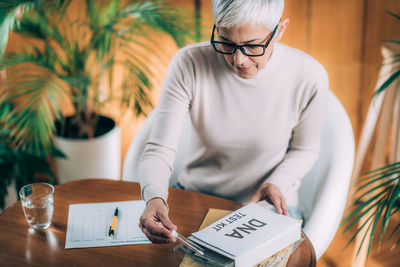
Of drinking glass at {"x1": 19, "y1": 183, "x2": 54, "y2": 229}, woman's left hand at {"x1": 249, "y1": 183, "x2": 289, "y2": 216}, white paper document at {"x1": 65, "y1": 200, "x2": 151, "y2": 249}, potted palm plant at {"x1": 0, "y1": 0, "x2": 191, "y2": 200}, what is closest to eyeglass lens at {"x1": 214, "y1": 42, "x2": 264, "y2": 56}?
woman's left hand at {"x1": 249, "y1": 183, "x2": 289, "y2": 216}

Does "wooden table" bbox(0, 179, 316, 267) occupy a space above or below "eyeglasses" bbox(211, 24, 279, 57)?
below

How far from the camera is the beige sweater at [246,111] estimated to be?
129 centimetres

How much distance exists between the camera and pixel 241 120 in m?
1.33

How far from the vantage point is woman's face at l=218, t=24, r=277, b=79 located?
1077mm

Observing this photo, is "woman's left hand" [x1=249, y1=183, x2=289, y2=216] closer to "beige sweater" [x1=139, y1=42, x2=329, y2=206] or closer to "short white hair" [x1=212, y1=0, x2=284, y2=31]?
"beige sweater" [x1=139, y1=42, x2=329, y2=206]

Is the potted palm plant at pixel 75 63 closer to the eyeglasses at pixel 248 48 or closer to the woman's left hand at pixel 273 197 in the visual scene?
the eyeglasses at pixel 248 48

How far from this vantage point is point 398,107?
182 centimetres

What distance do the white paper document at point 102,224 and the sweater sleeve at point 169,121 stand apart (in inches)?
4.4

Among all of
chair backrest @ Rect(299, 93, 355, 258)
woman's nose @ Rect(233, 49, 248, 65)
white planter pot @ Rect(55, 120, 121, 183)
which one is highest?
woman's nose @ Rect(233, 49, 248, 65)

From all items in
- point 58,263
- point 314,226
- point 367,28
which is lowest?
point 314,226

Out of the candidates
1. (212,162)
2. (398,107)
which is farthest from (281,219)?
(398,107)

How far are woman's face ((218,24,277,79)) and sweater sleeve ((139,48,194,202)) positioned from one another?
0.62ft

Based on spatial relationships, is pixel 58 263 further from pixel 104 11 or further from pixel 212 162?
pixel 104 11

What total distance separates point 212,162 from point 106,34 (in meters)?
0.86
